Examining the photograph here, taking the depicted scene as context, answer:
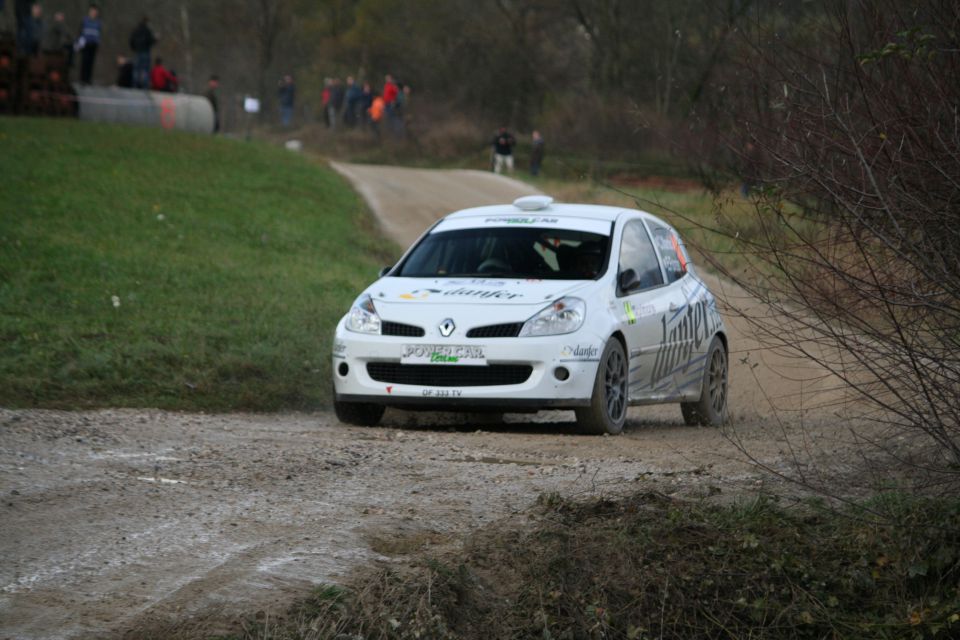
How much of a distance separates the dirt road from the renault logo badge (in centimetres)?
71

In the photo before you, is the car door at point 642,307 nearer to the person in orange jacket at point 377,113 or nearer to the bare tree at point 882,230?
the bare tree at point 882,230

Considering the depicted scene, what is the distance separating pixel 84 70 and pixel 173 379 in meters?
23.3

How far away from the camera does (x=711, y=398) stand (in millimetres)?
11805

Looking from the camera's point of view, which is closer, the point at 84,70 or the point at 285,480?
the point at 285,480

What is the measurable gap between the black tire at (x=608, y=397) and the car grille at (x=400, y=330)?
1284 millimetres

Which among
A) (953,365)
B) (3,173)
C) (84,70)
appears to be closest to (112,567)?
(953,365)

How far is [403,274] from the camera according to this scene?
11.0 m

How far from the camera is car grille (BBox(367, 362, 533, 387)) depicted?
9.70 m

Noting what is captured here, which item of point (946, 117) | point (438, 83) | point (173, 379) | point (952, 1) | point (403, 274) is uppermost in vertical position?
point (438, 83)

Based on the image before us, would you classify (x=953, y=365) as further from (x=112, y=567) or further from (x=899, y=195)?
(x=112, y=567)

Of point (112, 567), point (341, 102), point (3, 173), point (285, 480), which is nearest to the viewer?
point (112, 567)

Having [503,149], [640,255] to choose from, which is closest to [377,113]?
[503,149]

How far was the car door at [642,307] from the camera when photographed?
34.2ft

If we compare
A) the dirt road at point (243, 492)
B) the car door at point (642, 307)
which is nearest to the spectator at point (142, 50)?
the car door at point (642, 307)
